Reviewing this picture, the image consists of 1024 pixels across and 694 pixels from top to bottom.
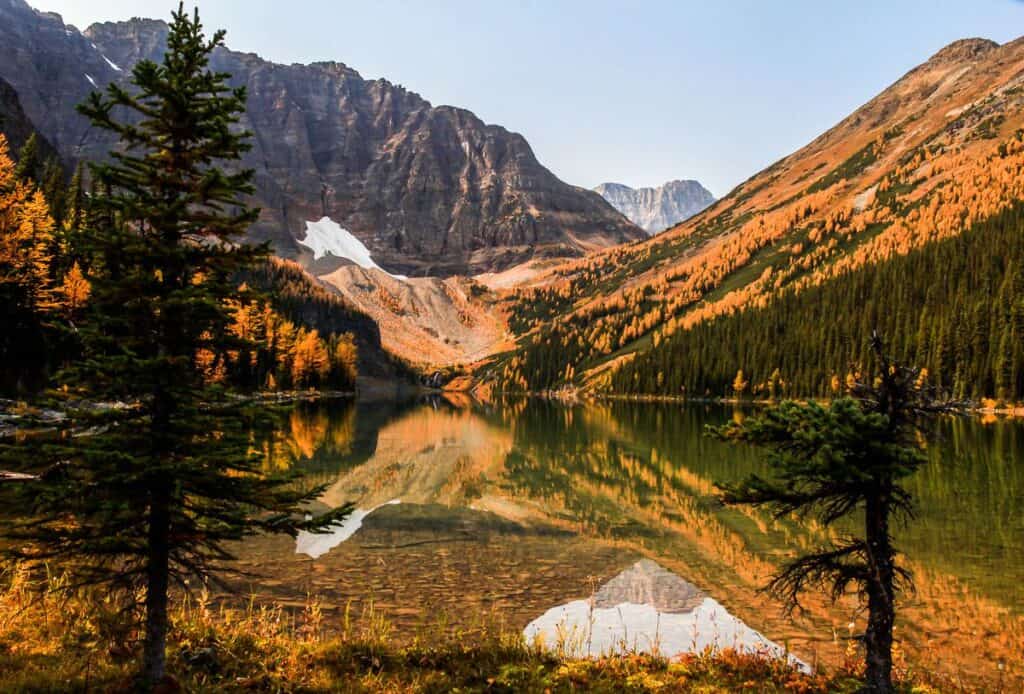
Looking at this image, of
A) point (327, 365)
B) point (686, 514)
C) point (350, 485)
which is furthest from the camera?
point (327, 365)

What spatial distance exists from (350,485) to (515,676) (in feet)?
100

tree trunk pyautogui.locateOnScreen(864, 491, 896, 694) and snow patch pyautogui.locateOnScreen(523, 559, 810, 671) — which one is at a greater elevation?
tree trunk pyautogui.locateOnScreen(864, 491, 896, 694)

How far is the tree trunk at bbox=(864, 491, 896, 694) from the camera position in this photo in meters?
8.59

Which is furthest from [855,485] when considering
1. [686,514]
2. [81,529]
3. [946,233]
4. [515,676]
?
[946,233]

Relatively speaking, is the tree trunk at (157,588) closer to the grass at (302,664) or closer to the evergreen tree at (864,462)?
the grass at (302,664)

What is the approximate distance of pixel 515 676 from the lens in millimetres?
10656

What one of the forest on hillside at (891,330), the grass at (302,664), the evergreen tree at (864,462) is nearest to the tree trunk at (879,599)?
the evergreen tree at (864,462)

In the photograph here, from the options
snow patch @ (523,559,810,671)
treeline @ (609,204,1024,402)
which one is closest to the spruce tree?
snow patch @ (523,559,810,671)

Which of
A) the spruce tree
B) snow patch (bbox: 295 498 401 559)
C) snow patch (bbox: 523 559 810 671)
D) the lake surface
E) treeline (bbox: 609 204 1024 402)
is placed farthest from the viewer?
treeline (bbox: 609 204 1024 402)

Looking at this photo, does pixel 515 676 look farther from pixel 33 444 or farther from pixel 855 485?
pixel 33 444

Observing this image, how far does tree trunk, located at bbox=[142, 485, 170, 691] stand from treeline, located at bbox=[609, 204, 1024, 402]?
99.5m

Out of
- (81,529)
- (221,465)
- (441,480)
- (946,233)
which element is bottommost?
(441,480)

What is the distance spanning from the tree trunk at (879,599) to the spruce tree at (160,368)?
747 cm

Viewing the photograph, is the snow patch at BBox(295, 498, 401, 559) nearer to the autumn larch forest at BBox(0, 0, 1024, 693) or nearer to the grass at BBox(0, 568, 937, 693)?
the autumn larch forest at BBox(0, 0, 1024, 693)
